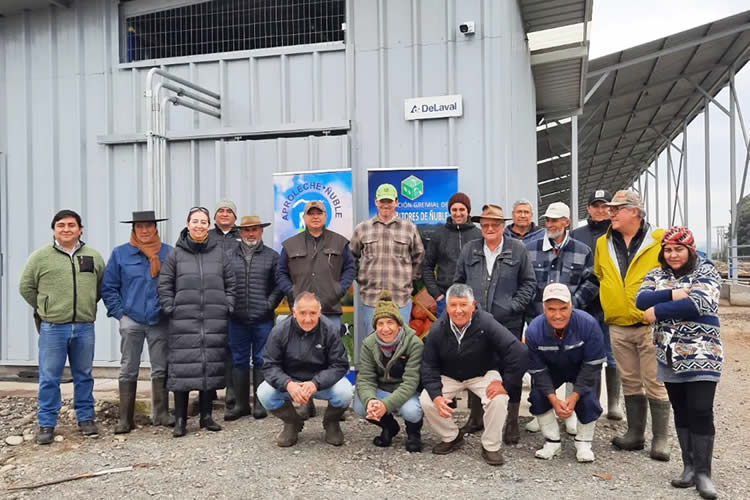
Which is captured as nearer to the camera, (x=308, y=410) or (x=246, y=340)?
(x=308, y=410)

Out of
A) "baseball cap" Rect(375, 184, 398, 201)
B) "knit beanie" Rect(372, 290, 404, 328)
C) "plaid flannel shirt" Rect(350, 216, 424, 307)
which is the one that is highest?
"baseball cap" Rect(375, 184, 398, 201)

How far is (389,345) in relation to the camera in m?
4.60

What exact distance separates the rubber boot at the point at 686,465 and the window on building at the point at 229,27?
4988 millimetres

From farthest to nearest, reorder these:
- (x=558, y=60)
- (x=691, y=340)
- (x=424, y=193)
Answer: (x=558, y=60), (x=424, y=193), (x=691, y=340)

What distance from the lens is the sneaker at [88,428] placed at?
5.08 meters

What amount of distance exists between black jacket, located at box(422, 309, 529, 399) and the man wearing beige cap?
2.40 ft

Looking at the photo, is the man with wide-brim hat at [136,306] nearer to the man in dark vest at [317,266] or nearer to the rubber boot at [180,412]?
the rubber boot at [180,412]

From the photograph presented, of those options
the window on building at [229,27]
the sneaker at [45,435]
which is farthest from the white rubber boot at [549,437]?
the window on building at [229,27]

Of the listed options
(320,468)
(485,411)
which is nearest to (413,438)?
(485,411)

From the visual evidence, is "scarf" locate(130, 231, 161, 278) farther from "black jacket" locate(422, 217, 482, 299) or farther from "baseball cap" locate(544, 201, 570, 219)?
"baseball cap" locate(544, 201, 570, 219)

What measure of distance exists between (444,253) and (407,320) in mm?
648

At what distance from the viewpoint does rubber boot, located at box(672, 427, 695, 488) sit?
3844 millimetres

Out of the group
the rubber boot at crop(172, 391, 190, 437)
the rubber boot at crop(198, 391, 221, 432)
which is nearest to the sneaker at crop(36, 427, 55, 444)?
the rubber boot at crop(172, 391, 190, 437)

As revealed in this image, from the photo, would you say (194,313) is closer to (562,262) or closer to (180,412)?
(180,412)
